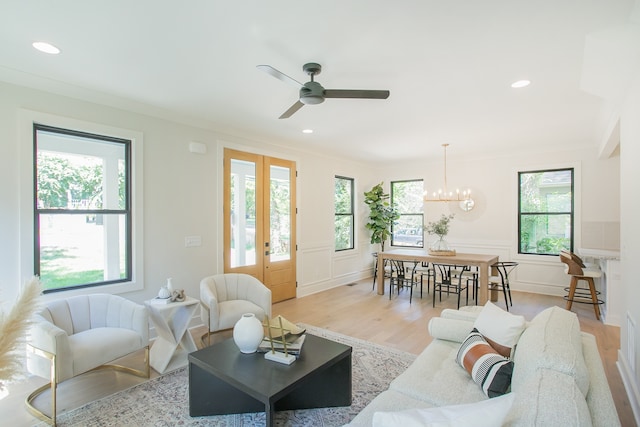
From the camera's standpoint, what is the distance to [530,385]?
132cm

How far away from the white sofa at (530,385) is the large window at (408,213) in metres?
5.10

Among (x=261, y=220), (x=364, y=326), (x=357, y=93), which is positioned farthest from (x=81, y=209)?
(x=364, y=326)

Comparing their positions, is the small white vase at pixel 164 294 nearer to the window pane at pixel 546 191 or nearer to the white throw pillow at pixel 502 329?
the white throw pillow at pixel 502 329

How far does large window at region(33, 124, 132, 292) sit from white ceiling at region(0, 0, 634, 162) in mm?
523

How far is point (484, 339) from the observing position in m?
2.19

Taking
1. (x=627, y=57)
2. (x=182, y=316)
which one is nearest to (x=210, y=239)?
(x=182, y=316)

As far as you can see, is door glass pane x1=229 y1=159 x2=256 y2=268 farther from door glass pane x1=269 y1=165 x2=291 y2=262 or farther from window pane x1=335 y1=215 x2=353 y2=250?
window pane x1=335 y1=215 x2=353 y2=250

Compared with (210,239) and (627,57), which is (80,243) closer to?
(210,239)

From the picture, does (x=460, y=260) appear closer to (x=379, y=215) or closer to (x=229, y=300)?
(x=379, y=215)

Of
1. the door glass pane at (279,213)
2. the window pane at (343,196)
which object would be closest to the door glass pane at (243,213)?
the door glass pane at (279,213)

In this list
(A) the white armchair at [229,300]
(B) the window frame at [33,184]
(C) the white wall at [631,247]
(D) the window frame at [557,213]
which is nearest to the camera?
(C) the white wall at [631,247]

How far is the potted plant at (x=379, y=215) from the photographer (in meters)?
7.29

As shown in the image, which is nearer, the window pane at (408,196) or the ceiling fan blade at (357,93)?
the ceiling fan blade at (357,93)

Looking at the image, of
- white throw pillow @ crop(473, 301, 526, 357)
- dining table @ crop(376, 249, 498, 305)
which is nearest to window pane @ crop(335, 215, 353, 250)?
dining table @ crop(376, 249, 498, 305)
